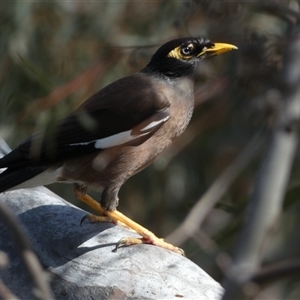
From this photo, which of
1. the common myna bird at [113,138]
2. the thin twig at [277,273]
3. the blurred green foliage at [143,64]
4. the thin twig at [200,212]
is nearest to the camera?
the thin twig at [277,273]

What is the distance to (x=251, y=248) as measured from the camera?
46.6 inches

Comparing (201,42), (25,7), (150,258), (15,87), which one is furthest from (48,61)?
(150,258)

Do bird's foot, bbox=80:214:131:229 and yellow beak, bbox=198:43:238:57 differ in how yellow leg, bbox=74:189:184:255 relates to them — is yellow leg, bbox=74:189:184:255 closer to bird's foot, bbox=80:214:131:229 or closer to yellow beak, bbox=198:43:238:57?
bird's foot, bbox=80:214:131:229

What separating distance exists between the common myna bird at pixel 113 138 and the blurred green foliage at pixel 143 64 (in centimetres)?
9

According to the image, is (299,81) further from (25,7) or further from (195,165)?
(195,165)

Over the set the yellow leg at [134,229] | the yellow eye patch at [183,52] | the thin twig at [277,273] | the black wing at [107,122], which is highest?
the thin twig at [277,273]

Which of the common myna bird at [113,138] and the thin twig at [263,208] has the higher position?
the thin twig at [263,208]

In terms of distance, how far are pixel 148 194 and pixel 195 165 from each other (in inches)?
19.3

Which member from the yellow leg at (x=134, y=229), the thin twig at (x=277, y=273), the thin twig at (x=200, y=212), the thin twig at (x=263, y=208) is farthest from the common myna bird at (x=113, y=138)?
the thin twig at (x=277, y=273)

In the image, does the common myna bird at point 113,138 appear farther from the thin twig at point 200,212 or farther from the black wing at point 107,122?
the thin twig at point 200,212

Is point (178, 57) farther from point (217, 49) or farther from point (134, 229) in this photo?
point (134, 229)

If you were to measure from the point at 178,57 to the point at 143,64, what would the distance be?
2.46ft

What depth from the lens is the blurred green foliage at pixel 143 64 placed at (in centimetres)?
193

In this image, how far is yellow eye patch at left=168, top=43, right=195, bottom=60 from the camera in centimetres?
310
